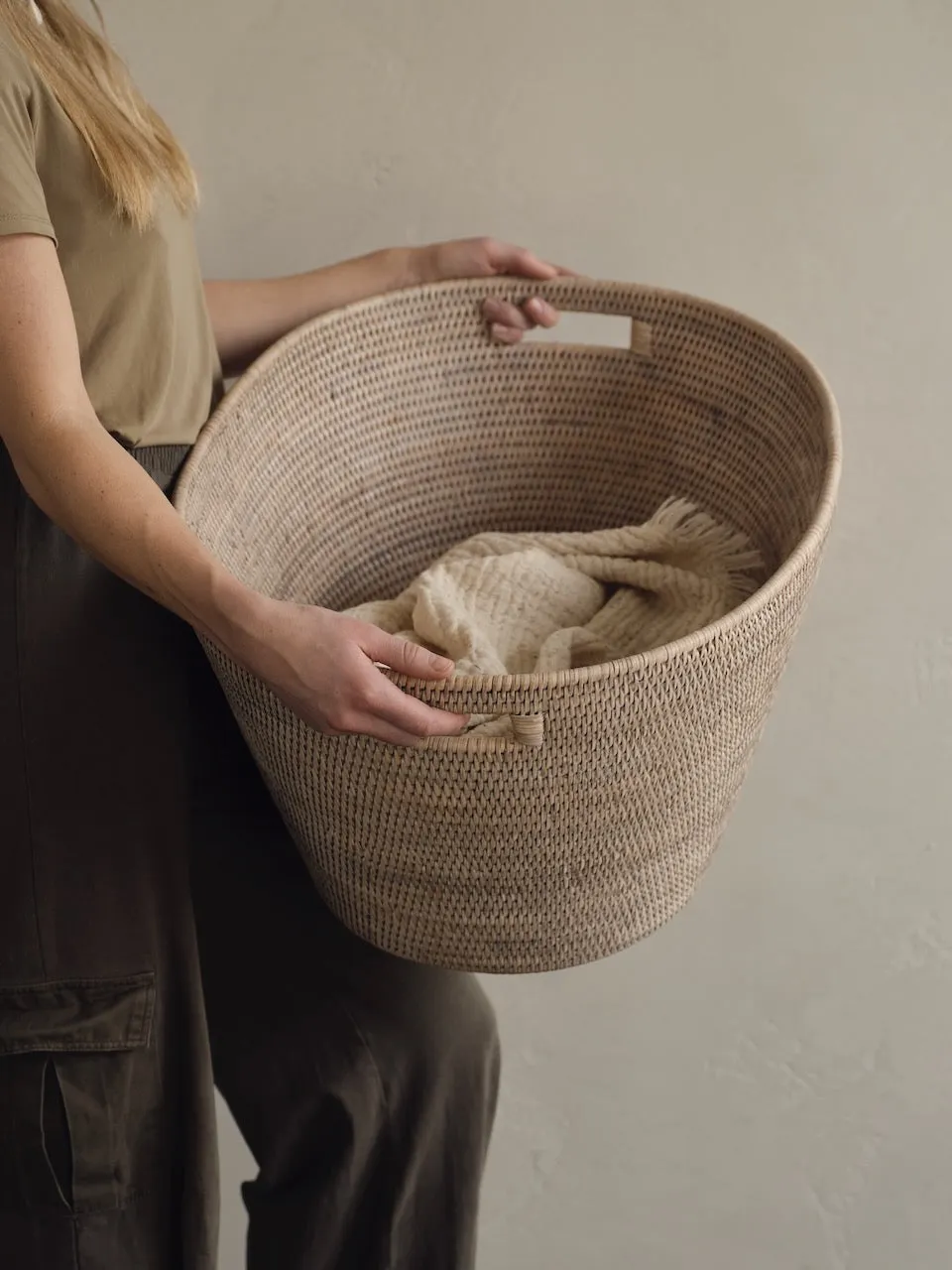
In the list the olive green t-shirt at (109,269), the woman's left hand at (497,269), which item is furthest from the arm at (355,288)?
the olive green t-shirt at (109,269)

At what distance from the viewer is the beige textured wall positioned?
1053 millimetres

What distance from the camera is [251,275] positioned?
112 centimetres

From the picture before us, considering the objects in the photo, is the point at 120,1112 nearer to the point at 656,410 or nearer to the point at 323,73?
the point at 656,410

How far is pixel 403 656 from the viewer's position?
2.27 feet

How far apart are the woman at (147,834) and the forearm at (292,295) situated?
9cm

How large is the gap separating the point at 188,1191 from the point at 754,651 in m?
0.49

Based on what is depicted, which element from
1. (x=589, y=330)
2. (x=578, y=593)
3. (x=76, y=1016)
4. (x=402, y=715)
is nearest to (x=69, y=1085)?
(x=76, y=1016)

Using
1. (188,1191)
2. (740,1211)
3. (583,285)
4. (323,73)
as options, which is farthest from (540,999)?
(323,73)

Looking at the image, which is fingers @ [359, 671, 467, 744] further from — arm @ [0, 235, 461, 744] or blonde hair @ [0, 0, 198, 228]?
blonde hair @ [0, 0, 198, 228]

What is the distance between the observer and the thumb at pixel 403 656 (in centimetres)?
69

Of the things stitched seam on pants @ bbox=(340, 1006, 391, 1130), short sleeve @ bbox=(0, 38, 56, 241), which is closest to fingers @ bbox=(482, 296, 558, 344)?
short sleeve @ bbox=(0, 38, 56, 241)

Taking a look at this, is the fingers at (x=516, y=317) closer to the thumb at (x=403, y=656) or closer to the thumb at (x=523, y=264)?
the thumb at (x=523, y=264)

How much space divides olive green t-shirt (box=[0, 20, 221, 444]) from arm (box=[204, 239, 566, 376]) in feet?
0.39

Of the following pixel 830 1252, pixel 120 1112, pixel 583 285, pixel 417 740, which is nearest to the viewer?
pixel 417 740
